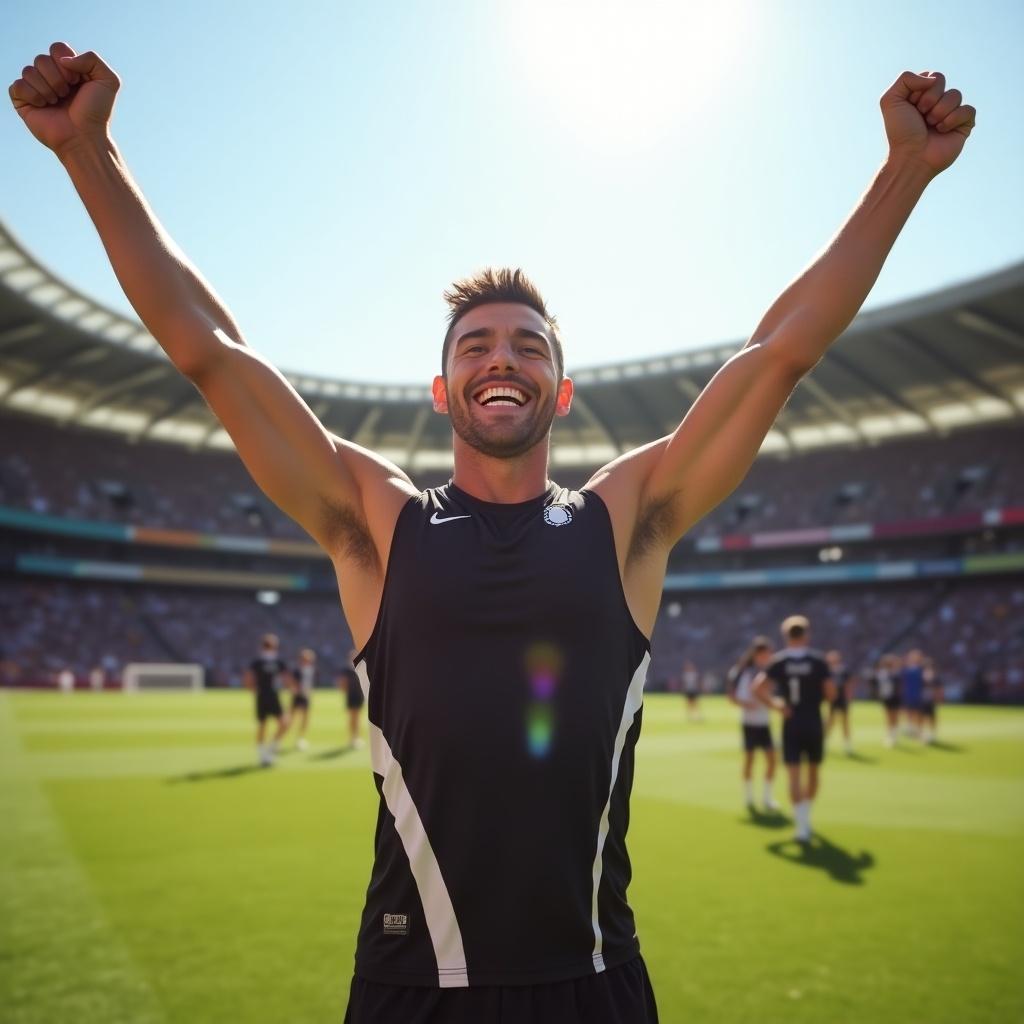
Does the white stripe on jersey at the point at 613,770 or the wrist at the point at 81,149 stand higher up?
the wrist at the point at 81,149

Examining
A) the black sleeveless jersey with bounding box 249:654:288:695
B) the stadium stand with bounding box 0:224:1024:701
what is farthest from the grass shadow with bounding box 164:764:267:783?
the stadium stand with bounding box 0:224:1024:701

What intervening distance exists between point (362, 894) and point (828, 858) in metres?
4.42

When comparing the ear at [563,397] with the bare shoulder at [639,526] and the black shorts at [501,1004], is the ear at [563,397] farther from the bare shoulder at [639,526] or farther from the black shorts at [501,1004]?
the black shorts at [501,1004]

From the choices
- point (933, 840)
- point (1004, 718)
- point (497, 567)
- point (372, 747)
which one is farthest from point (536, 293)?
point (1004, 718)

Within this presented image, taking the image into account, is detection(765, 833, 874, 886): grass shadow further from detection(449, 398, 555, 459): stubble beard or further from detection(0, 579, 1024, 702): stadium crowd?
detection(0, 579, 1024, 702): stadium crowd

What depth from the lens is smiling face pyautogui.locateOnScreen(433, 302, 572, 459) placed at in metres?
2.32

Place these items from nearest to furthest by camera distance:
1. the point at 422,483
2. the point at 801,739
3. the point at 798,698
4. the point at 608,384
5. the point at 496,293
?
the point at 496,293, the point at 801,739, the point at 798,698, the point at 608,384, the point at 422,483

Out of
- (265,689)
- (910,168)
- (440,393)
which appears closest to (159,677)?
(265,689)

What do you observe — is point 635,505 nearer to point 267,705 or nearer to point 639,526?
point 639,526

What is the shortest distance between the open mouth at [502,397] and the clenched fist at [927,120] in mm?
1144

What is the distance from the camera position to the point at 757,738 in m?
11.5

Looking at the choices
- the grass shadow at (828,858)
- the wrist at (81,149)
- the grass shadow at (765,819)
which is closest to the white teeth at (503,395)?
the wrist at (81,149)

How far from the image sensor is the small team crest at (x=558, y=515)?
222 centimetres

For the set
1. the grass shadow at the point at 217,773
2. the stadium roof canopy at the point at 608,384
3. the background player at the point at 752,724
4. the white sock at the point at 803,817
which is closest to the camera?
the white sock at the point at 803,817
